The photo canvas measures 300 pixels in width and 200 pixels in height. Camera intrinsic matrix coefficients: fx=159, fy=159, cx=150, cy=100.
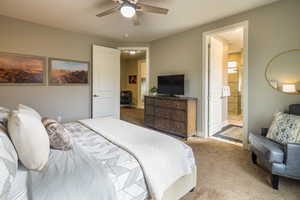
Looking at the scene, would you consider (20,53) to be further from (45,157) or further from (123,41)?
(45,157)

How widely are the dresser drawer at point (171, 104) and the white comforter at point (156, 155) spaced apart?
1702mm

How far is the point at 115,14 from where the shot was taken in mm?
3105

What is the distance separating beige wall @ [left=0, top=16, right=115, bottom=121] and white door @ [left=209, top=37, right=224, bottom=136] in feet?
9.91

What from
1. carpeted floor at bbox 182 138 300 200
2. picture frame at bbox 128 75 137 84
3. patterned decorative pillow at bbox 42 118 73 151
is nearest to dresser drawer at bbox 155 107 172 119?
carpeted floor at bbox 182 138 300 200

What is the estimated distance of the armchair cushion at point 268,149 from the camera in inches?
71.7

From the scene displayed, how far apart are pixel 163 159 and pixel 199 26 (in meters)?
3.27

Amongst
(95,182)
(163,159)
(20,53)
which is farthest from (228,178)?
(20,53)

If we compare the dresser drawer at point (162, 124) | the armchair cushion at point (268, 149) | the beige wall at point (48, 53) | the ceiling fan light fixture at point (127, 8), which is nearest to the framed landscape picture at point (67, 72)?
the beige wall at point (48, 53)

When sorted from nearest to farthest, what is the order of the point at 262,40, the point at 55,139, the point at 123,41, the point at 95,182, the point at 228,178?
the point at 95,182 → the point at 55,139 → the point at 228,178 → the point at 262,40 → the point at 123,41

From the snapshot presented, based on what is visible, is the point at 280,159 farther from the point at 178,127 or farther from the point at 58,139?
the point at 58,139

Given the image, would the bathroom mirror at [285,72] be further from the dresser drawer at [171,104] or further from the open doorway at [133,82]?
the open doorway at [133,82]

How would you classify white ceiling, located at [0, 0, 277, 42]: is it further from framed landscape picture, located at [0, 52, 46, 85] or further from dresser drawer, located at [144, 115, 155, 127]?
dresser drawer, located at [144, 115, 155, 127]

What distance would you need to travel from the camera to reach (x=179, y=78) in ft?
12.7

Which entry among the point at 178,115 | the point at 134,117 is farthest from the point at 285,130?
the point at 134,117
